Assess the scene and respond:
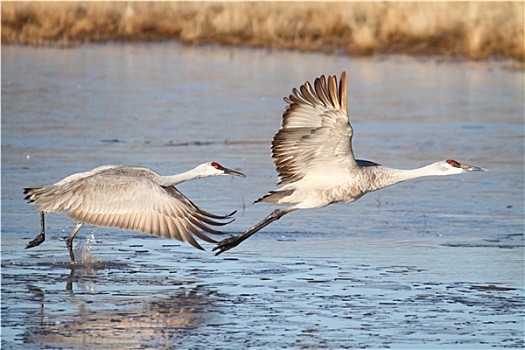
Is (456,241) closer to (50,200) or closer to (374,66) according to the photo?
(50,200)

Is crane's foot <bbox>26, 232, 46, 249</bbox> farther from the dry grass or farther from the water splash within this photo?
the dry grass

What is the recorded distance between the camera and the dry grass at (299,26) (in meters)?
26.6

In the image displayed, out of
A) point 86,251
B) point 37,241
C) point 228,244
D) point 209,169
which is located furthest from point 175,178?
point 37,241

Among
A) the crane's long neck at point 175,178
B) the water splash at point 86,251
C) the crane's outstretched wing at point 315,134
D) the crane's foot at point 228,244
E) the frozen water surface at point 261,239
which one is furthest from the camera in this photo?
the water splash at point 86,251

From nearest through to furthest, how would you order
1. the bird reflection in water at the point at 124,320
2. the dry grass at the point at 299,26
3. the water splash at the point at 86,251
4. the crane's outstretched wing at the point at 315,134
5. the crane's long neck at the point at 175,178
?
1. the bird reflection in water at the point at 124,320
2. the crane's outstretched wing at the point at 315,134
3. the crane's long neck at the point at 175,178
4. the water splash at the point at 86,251
5. the dry grass at the point at 299,26

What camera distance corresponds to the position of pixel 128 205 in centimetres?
841

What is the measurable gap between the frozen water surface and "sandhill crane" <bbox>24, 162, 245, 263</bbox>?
1.26 ft

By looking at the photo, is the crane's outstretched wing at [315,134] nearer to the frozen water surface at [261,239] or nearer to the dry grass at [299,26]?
the frozen water surface at [261,239]

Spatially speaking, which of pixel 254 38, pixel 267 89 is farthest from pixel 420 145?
pixel 254 38

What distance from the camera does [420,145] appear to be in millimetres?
14742

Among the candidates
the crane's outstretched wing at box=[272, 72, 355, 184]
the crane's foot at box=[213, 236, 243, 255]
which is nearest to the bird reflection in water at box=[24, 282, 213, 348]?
the crane's foot at box=[213, 236, 243, 255]

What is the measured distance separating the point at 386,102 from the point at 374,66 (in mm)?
5363

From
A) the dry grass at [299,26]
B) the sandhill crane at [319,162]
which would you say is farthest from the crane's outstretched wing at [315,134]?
the dry grass at [299,26]

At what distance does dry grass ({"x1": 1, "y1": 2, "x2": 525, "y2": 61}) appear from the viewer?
2658 centimetres
